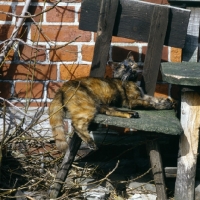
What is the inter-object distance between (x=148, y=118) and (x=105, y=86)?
25.6 inches

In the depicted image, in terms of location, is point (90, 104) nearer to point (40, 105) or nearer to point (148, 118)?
point (148, 118)

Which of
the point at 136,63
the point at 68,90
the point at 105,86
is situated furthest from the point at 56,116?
the point at 136,63

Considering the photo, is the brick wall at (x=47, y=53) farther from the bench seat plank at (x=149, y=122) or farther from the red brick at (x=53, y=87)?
the bench seat plank at (x=149, y=122)

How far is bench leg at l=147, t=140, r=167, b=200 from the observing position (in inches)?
152

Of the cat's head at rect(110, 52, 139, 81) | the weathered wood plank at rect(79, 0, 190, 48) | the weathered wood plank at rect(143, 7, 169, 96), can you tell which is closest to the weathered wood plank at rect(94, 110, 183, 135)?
the weathered wood plank at rect(143, 7, 169, 96)

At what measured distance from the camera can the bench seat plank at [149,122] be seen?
11.7 ft

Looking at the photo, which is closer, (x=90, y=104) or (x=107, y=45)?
(x=90, y=104)

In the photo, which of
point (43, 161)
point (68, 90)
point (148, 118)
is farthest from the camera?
point (43, 161)

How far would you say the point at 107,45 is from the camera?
4.32m

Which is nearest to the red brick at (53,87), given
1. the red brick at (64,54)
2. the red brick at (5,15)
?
the red brick at (64,54)

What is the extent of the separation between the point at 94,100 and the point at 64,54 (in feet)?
2.14

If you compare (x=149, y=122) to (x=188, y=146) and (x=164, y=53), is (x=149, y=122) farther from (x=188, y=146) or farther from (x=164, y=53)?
(x=164, y=53)

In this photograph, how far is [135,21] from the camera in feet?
14.2

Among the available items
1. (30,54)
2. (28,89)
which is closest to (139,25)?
(30,54)
